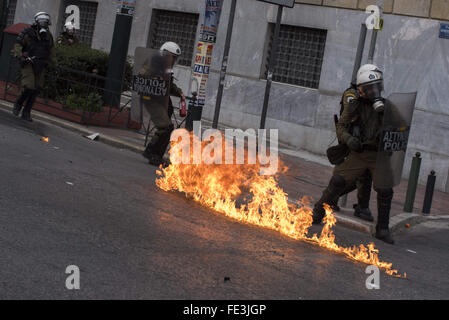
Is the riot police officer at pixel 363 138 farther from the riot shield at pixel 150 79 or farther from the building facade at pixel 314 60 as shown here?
the building facade at pixel 314 60

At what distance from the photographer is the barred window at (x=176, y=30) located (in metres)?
18.8

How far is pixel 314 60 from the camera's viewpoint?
16641 mm

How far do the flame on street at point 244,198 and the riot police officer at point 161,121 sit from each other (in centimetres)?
164

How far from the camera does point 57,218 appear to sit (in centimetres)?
615

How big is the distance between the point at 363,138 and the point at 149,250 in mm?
3319

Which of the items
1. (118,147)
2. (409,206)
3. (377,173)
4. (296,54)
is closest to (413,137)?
(296,54)

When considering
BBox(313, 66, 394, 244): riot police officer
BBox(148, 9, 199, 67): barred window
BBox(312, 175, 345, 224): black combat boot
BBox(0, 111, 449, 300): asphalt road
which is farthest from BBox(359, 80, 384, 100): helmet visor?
BBox(148, 9, 199, 67): barred window

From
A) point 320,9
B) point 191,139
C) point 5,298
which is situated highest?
point 320,9

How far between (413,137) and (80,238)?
10519 millimetres

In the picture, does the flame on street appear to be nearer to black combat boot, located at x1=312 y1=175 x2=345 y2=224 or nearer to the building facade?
black combat boot, located at x1=312 y1=175 x2=345 y2=224

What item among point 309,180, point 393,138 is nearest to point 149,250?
point 393,138

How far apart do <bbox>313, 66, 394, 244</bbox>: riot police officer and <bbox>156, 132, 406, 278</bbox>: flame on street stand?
0.40 metres

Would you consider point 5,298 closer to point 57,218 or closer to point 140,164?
point 57,218

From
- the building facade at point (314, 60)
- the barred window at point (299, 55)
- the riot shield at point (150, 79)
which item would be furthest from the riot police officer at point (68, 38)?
the barred window at point (299, 55)
